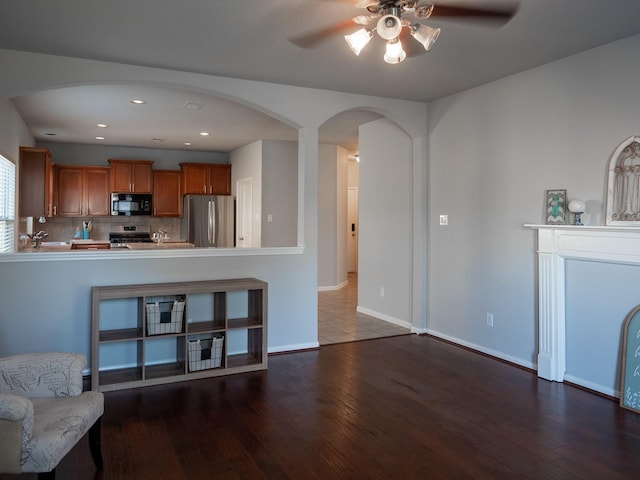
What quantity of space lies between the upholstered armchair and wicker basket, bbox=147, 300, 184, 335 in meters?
1.19

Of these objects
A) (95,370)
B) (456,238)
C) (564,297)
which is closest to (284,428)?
(95,370)

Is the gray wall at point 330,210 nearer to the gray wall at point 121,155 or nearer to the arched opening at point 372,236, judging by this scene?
the arched opening at point 372,236

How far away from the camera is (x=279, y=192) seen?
783 cm

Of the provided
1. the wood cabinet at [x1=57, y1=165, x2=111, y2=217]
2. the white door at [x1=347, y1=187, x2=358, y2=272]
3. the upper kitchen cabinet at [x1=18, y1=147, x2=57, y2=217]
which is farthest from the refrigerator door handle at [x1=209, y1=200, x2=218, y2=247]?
the white door at [x1=347, y1=187, x2=358, y2=272]

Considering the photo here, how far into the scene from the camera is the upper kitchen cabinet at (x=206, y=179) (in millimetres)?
8758

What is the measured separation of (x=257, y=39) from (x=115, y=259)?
2.04m

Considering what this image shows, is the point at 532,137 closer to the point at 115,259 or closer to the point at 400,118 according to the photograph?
the point at 400,118

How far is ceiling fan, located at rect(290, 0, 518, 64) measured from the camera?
2.53 m

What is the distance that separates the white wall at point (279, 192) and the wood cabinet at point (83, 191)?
2888 millimetres

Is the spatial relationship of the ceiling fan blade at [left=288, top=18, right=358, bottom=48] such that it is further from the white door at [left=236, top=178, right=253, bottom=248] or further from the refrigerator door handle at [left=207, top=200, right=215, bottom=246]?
the refrigerator door handle at [left=207, top=200, right=215, bottom=246]

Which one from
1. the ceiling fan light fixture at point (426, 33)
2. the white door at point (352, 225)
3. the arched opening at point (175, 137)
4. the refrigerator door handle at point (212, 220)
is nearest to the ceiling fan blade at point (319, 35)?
the ceiling fan light fixture at point (426, 33)

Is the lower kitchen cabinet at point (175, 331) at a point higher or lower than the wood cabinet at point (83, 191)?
lower

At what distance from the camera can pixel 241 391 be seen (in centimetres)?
354

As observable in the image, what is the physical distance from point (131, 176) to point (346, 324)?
502 centimetres
